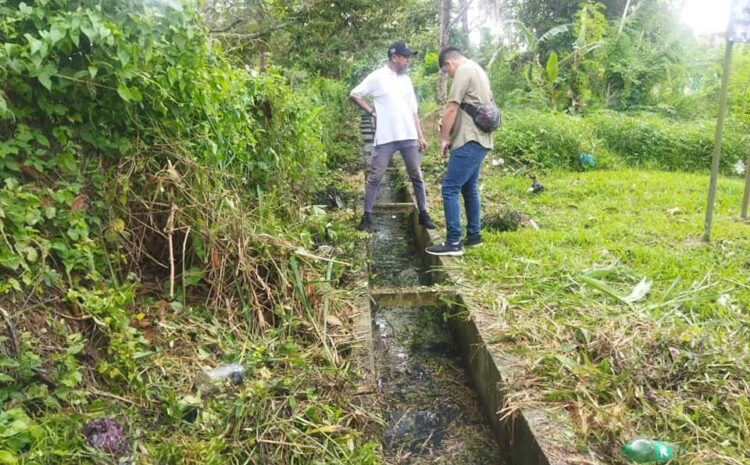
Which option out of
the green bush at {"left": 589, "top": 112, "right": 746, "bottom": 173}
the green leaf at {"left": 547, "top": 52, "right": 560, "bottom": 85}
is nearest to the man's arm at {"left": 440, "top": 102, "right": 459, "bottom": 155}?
the green bush at {"left": 589, "top": 112, "right": 746, "bottom": 173}

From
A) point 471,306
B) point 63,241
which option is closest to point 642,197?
point 471,306

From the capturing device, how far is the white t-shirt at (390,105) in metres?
5.26

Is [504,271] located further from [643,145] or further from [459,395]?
[643,145]

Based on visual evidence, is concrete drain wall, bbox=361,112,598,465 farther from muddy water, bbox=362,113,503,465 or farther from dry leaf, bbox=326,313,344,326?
dry leaf, bbox=326,313,344,326

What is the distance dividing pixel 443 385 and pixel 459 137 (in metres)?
2.22

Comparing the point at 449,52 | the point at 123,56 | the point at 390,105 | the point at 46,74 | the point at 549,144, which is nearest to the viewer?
the point at 46,74

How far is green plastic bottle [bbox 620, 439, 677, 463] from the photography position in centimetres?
203

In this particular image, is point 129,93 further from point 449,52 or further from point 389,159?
point 389,159

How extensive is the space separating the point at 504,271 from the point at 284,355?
2052 mm

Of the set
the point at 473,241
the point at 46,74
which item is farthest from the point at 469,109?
the point at 46,74

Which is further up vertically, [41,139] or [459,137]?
[41,139]

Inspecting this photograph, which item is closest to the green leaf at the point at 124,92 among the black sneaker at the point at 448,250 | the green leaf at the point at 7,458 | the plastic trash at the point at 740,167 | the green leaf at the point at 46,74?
the green leaf at the point at 46,74

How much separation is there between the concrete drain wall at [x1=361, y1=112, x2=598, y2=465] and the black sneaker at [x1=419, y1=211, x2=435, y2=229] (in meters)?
0.60

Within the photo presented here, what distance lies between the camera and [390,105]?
525 centimetres
